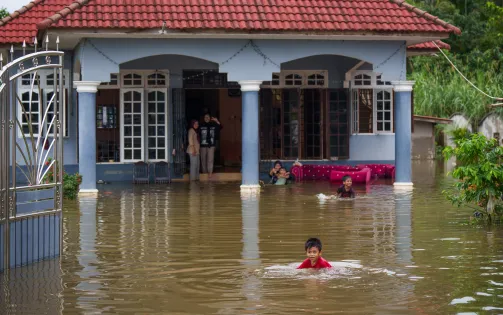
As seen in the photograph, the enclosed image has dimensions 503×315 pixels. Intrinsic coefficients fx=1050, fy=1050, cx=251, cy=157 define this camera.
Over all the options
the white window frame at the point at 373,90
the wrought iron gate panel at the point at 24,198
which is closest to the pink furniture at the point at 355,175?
Answer: the white window frame at the point at 373,90

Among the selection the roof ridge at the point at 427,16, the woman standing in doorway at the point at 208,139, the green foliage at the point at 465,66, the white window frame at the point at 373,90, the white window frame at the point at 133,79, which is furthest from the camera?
the green foliage at the point at 465,66

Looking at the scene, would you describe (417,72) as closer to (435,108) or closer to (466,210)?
(435,108)

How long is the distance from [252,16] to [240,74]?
1279 mm

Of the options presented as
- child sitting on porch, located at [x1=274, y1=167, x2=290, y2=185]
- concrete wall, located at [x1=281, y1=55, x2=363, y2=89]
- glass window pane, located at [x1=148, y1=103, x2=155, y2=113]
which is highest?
concrete wall, located at [x1=281, y1=55, x2=363, y2=89]

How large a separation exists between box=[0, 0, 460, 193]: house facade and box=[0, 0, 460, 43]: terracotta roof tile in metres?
0.03

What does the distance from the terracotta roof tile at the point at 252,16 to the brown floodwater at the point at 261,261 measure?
387 centimetres

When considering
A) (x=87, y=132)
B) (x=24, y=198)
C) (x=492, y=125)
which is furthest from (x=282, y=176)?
(x=492, y=125)

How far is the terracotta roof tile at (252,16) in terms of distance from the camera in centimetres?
2183

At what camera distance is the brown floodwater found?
32.6 feet

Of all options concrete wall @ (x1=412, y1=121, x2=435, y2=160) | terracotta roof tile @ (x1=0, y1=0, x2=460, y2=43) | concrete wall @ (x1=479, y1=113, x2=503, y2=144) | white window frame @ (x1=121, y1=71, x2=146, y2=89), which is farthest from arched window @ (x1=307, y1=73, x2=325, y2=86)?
concrete wall @ (x1=479, y1=113, x2=503, y2=144)

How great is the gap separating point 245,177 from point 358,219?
5.99 m

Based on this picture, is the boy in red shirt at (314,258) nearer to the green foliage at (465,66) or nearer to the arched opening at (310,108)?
the arched opening at (310,108)

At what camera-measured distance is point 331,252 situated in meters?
13.4

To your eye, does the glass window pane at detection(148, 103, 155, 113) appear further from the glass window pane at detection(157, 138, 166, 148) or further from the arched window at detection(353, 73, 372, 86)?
the arched window at detection(353, 73, 372, 86)
